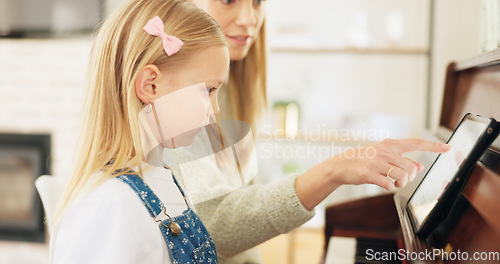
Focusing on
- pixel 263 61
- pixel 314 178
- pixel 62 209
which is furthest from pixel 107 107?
pixel 263 61

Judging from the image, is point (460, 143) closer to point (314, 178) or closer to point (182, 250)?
point (314, 178)

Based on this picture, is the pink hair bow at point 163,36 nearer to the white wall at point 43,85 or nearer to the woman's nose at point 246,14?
the woman's nose at point 246,14

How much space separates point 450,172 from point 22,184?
2.66 meters

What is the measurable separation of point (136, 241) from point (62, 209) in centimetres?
13

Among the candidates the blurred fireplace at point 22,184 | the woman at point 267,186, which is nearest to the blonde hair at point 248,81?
the woman at point 267,186

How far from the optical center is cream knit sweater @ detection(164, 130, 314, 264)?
899mm

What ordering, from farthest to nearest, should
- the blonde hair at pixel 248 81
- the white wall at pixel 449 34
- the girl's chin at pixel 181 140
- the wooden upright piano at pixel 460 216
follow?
1. the white wall at pixel 449 34
2. the blonde hair at pixel 248 81
3. the girl's chin at pixel 181 140
4. the wooden upright piano at pixel 460 216

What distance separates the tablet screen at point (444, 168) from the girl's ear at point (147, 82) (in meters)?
0.48

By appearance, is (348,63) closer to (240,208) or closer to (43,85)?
(43,85)

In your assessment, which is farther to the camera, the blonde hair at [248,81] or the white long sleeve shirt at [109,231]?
the blonde hair at [248,81]

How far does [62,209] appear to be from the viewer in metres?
0.70

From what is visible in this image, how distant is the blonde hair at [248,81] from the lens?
1.28 meters

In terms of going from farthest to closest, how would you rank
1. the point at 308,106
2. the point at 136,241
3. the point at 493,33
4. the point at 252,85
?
1. the point at 308,106
2. the point at 252,85
3. the point at 493,33
4. the point at 136,241

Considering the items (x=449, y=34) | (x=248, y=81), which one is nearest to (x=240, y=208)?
(x=248, y=81)
